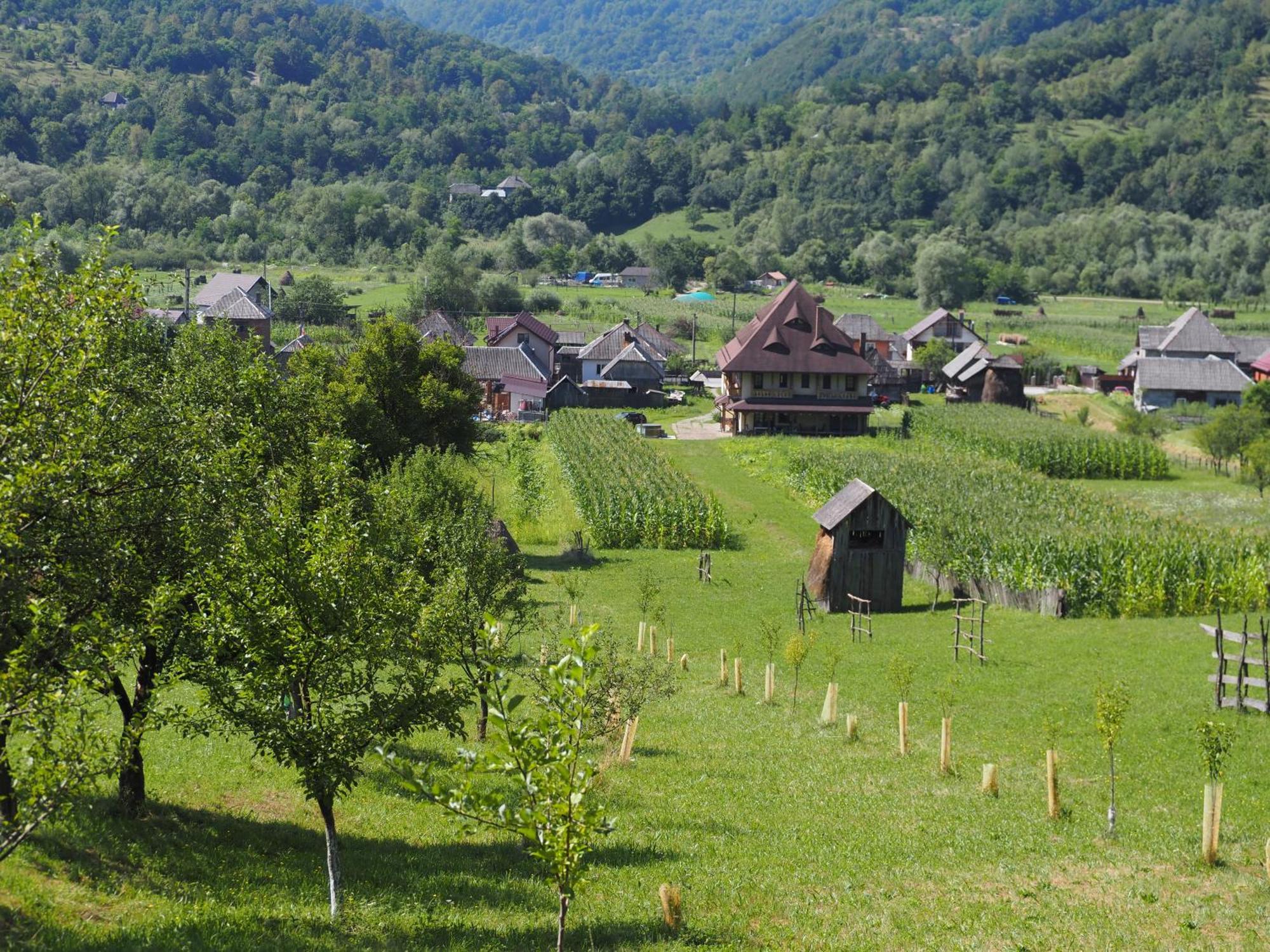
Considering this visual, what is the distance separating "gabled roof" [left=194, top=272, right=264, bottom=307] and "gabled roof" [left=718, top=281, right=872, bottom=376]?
109ft

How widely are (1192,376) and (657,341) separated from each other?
4086 centimetres

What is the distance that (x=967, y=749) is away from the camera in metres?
23.4

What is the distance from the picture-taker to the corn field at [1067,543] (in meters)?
36.0

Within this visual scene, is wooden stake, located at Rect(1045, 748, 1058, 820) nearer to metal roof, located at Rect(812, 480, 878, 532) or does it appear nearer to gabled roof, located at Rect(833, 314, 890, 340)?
metal roof, located at Rect(812, 480, 878, 532)

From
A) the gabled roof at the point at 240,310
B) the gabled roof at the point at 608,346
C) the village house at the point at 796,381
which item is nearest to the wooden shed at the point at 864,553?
the village house at the point at 796,381

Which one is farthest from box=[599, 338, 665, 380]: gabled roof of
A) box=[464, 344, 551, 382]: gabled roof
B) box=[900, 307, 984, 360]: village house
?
box=[900, 307, 984, 360]: village house

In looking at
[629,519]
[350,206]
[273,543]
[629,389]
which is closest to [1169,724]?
[273,543]

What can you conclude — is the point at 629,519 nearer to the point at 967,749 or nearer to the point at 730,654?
the point at 730,654

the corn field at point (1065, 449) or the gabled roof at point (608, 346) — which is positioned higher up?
the gabled roof at point (608, 346)

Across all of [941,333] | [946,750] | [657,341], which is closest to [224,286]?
[657,341]

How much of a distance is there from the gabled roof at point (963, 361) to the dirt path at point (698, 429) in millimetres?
21573

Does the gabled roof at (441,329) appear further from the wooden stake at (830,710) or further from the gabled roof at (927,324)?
the wooden stake at (830,710)

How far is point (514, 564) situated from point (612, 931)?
43.0 ft

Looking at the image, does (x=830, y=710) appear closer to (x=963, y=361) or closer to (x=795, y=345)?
(x=795, y=345)
